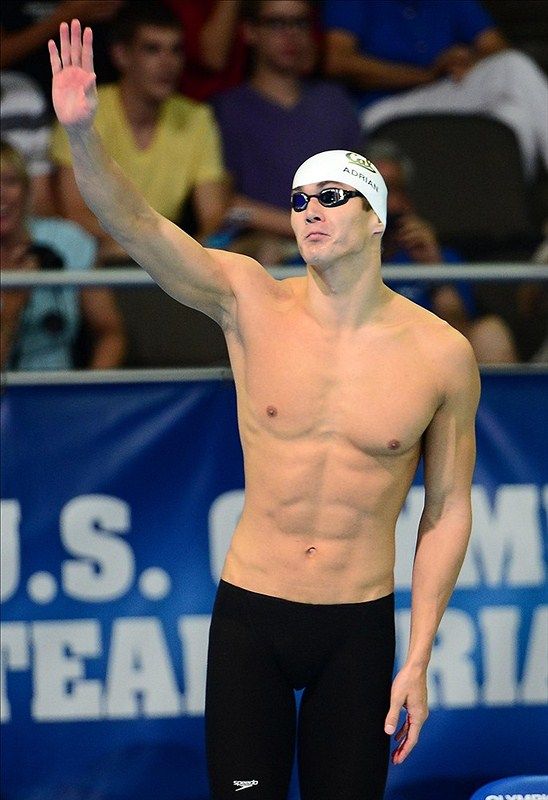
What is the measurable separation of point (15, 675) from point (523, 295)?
9.32ft

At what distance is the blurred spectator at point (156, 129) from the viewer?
6.26 meters

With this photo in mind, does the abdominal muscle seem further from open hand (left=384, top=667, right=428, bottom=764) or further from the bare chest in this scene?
open hand (left=384, top=667, right=428, bottom=764)

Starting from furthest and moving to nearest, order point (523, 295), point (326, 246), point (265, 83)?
point (265, 83)
point (523, 295)
point (326, 246)

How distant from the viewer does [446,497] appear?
3627mm

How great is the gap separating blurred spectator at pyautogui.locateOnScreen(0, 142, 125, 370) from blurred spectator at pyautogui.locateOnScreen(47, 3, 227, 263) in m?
0.80

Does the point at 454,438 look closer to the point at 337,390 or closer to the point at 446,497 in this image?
the point at 446,497

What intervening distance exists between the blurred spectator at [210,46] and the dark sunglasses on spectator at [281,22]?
0.20m

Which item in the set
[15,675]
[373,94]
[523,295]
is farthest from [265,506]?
[373,94]

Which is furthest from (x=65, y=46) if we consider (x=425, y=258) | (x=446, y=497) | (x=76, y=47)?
(x=425, y=258)

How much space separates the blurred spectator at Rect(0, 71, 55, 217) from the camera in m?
6.12

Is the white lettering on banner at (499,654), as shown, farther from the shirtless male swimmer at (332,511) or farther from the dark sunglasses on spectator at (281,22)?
the dark sunglasses on spectator at (281,22)

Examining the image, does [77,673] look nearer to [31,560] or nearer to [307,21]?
[31,560]

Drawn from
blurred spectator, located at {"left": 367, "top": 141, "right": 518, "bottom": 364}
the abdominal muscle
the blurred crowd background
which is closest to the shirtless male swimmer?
the abdominal muscle

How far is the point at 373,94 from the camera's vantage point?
701 cm
